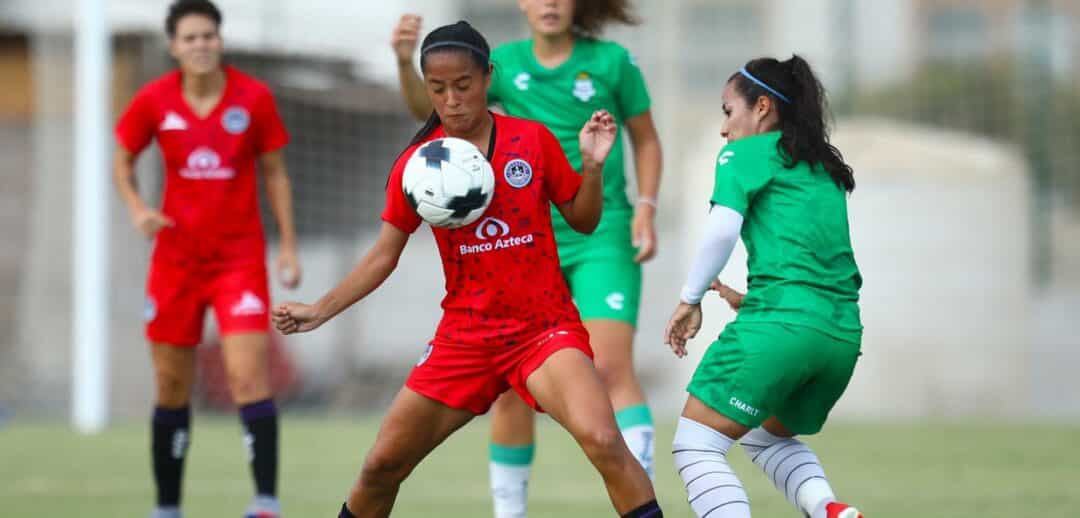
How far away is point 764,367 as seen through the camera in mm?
4785

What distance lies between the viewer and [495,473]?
6156 mm

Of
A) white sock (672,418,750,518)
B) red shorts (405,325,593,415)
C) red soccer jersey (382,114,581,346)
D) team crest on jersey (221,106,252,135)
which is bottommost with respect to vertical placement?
white sock (672,418,750,518)

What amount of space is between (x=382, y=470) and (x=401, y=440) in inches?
4.5

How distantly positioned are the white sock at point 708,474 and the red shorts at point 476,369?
1.30ft

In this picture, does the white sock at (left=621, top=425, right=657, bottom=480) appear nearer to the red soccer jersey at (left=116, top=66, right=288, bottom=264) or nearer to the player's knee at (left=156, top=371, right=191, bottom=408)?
the red soccer jersey at (left=116, top=66, right=288, bottom=264)

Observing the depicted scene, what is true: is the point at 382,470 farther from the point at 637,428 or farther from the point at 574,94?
the point at 574,94

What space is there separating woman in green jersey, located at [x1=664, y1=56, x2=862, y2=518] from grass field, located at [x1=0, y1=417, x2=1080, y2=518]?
232 cm

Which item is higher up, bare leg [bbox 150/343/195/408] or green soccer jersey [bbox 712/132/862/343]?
green soccer jersey [bbox 712/132/862/343]

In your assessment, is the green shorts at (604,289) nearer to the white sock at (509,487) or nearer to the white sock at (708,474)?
the white sock at (509,487)

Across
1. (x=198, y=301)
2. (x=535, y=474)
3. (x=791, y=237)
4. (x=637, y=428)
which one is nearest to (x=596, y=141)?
(x=791, y=237)

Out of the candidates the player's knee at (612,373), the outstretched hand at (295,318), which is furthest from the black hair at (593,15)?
the outstretched hand at (295,318)

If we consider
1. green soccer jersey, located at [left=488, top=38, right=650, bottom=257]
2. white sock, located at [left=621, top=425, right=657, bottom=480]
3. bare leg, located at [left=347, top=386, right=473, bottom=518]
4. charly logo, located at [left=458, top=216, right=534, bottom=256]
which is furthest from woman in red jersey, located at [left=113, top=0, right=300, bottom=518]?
charly logo, located at [left=458, top=216, right=534, bottom=256]

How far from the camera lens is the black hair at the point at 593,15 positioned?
6391mm

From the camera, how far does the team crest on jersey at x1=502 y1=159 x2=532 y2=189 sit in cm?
489
